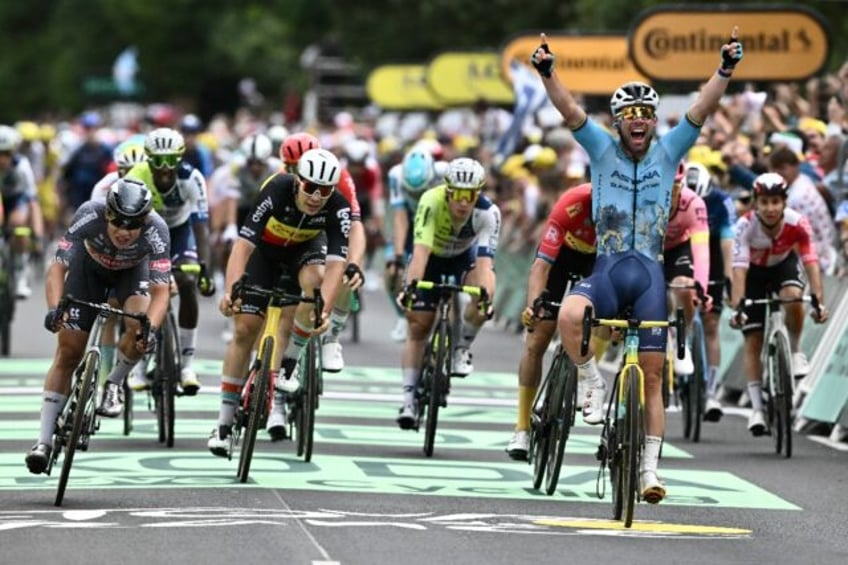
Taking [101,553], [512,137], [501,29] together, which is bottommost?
[101,553]

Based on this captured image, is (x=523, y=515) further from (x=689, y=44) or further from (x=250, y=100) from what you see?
(x=250, y=100)

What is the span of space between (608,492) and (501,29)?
4255cm

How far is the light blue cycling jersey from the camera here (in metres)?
14.0

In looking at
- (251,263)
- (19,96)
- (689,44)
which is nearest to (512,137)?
(689,44)

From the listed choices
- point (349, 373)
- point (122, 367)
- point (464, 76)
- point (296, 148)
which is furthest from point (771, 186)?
point (464, 76)

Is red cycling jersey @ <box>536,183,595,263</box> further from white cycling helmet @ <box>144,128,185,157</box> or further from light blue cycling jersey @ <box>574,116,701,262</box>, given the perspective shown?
white cycling helmet @ <box>144,128,185,157</box>

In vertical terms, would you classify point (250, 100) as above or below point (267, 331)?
above

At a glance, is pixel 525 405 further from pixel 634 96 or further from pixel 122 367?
pixel 634 96

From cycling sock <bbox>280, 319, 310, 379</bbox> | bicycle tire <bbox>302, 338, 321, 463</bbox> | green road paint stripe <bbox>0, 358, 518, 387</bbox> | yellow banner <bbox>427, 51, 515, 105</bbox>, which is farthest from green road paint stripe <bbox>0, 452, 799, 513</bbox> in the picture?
yellow banner <bbox>427, 51, 515, 105</bbox>

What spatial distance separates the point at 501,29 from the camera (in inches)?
2264

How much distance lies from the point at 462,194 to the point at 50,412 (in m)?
4.02

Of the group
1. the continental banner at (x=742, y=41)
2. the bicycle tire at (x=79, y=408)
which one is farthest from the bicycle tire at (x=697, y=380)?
the continental banner at (x=742, y=41)

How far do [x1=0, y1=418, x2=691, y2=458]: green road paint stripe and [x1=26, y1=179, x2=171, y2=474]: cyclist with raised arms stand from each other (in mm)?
2681

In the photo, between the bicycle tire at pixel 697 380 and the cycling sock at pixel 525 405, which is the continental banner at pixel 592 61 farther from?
the cycling sock at pixel 525 405
